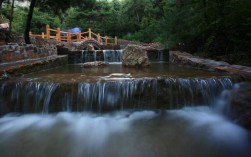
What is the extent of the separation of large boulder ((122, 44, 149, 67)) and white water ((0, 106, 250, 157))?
4179 millimetres

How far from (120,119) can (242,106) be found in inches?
85.3

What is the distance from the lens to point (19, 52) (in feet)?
27.7

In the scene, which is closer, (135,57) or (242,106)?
(242,106)

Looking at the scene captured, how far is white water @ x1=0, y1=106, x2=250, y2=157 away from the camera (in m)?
3.68

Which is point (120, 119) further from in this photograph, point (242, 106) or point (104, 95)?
point (242, 106)

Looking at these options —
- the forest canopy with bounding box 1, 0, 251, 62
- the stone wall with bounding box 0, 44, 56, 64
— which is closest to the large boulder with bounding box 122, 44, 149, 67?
the forest canopy with bounding box 1, 0, 251, 62

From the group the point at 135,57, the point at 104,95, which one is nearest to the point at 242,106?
the point at 104,95

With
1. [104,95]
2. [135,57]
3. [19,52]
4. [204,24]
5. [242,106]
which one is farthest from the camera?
[204,24]

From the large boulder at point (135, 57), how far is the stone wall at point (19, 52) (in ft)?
11.0

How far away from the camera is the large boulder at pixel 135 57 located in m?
9.37

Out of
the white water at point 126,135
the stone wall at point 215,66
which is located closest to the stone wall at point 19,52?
the white water at point 126,135

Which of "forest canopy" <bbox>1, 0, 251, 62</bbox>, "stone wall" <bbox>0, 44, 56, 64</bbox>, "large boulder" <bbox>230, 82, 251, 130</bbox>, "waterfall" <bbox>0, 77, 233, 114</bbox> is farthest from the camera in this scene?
"forest canopy" <bbox>1, 0, 251, 62</bbox>

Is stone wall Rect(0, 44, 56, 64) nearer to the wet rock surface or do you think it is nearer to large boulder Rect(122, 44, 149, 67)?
large boulder Rect(122, 44, 149, 67)

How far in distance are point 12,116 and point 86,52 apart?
8.17m
